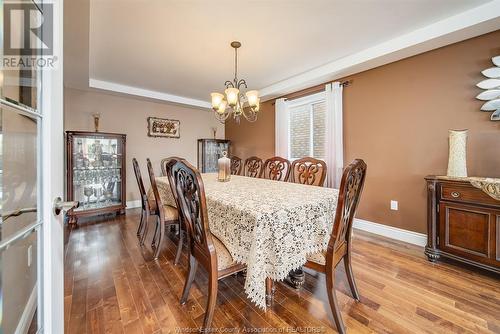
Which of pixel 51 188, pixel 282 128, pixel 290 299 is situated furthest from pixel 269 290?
pixel 282 128

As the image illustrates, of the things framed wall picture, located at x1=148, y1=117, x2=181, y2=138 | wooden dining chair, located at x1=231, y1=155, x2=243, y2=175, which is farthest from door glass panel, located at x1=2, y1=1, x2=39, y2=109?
framed wall picture, located at x1=148, y1=117, x2=181, y2=138

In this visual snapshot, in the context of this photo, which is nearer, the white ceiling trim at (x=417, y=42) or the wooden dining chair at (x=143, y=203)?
the white ceiling trim at (x=417, y=42)

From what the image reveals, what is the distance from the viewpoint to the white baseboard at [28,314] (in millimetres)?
668

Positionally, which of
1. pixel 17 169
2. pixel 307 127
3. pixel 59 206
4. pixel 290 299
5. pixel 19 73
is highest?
pixel 307 127

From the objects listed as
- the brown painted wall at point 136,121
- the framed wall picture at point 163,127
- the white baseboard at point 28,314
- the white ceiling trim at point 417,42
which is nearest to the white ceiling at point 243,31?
the white ceiling trim at point 417,42

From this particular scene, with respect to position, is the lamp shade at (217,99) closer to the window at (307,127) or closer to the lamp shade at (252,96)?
the lamp shade at (252,96)

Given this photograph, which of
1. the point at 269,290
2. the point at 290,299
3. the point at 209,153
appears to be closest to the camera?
the point at 269,290

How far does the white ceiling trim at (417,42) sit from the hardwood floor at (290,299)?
89.3 inches

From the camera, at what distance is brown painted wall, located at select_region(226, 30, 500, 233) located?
2107 millimetres

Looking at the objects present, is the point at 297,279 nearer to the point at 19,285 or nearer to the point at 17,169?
the point at 19,285

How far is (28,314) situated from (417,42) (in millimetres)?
3477

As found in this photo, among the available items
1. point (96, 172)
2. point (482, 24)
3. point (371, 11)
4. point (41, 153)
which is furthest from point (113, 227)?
point (482, 24)

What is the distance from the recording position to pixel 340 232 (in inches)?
50.8

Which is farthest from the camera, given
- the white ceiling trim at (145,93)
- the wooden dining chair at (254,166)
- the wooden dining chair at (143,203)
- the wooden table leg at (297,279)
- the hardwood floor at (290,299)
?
the white ceiling trim at (145,93)
